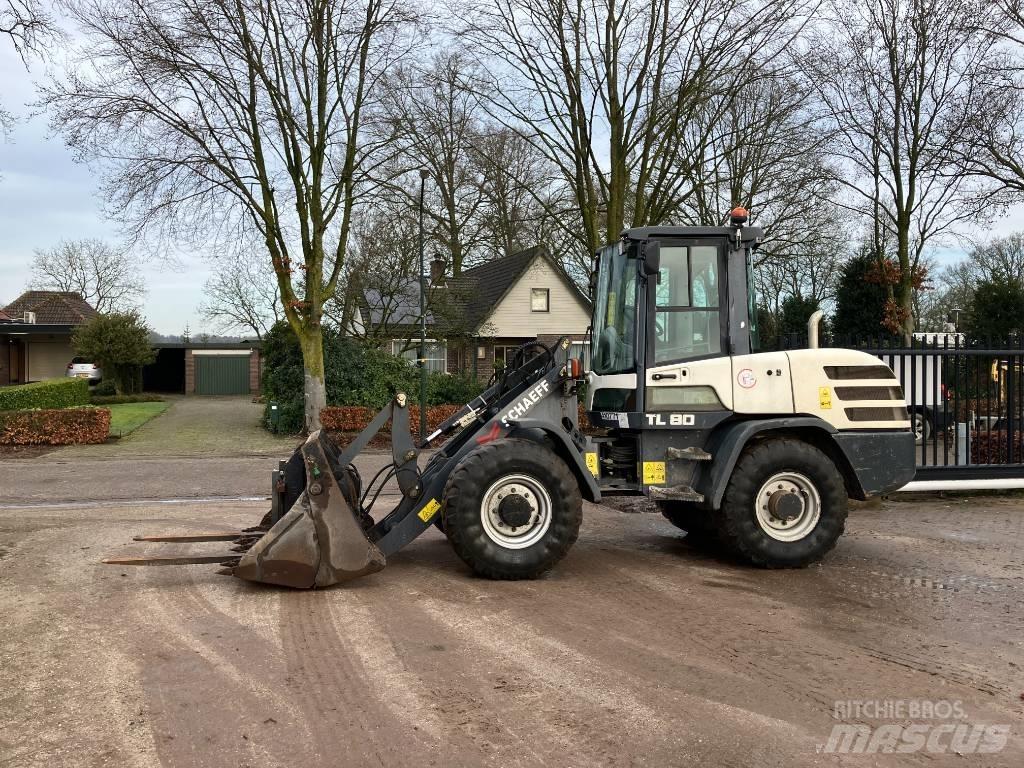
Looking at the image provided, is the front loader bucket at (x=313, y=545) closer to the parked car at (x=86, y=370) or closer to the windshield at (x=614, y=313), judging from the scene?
the windshield at (x=614, y=313)

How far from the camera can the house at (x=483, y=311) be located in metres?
23.9

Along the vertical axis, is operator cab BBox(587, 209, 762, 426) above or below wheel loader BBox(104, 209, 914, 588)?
above

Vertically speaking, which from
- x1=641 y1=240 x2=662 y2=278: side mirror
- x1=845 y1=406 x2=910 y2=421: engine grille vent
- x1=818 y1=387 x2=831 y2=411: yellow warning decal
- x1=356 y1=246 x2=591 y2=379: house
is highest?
x1=356 y1=246 x2=591 y2=379: house

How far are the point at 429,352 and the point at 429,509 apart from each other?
69.7ft

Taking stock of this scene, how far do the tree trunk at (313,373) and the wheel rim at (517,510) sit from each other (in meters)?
13.8

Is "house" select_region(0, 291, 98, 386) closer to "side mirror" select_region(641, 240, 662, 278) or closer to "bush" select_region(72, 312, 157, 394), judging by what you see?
"bush" select_region(72, 312, 157, 394)

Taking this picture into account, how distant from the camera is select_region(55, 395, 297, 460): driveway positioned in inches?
679

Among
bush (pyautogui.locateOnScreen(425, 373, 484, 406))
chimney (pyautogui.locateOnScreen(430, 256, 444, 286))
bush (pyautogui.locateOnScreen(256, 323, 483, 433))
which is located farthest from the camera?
chimney (pyautogui.locateOnScreen(430, 256, 444, 286))

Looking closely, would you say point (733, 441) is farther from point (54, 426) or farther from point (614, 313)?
point (54, 426)

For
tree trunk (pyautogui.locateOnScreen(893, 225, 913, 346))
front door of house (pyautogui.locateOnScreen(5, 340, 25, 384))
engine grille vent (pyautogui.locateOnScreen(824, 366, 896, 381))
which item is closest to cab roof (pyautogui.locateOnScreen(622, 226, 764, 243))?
engine grille vent (pyautogui.locateOnScreen(824, 366, 896, 381))

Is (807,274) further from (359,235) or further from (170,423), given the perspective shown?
(170,423)

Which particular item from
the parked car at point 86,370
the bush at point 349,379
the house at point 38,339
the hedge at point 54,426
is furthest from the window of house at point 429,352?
the house at point 38,339

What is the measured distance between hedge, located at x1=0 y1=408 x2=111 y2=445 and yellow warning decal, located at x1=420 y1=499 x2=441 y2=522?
573 inches

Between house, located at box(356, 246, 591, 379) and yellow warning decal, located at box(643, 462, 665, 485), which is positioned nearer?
yellow warning decal, located at box(643, 462, 665, 485)
